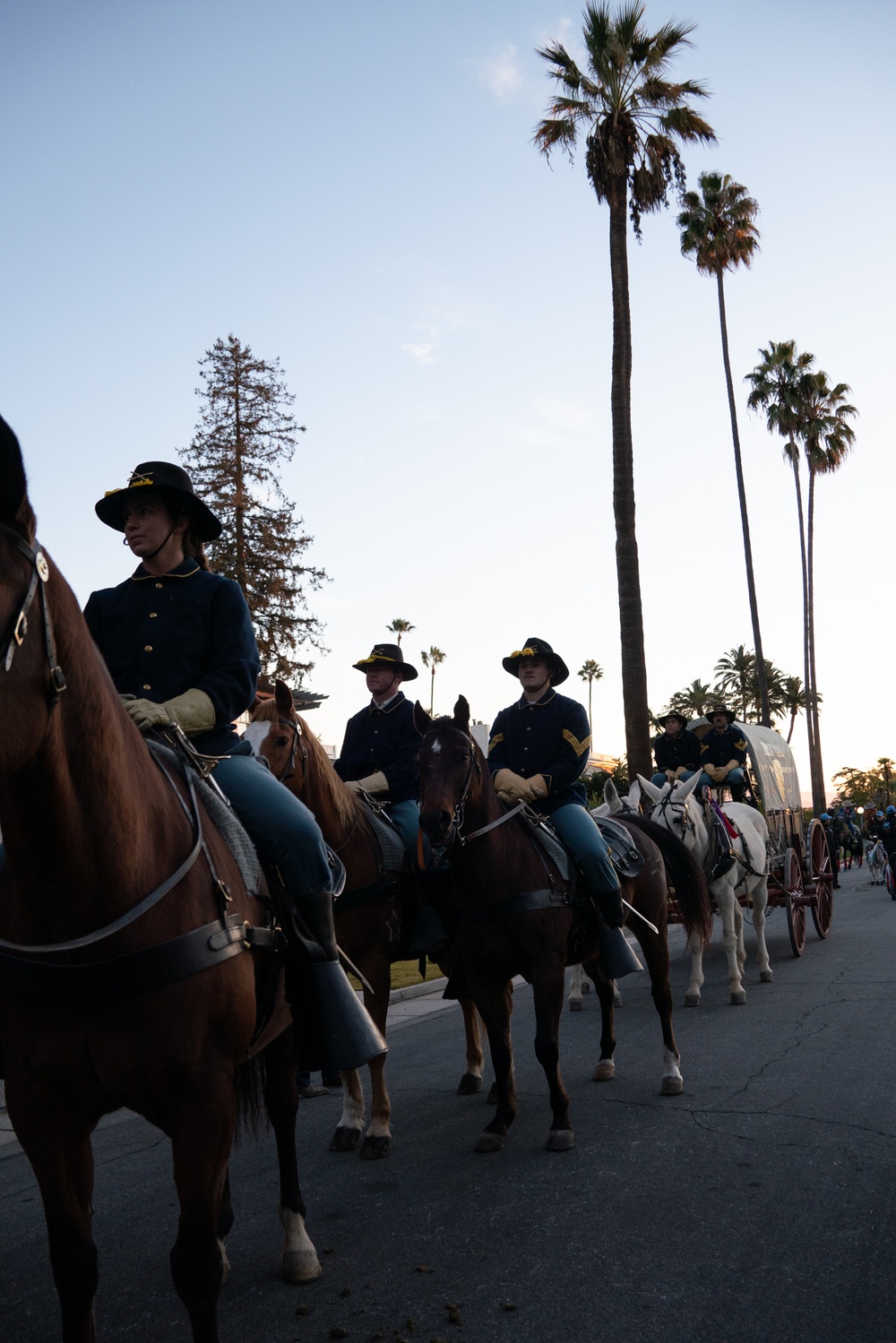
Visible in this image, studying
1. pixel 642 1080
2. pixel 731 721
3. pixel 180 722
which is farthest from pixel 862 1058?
pixel 731 721

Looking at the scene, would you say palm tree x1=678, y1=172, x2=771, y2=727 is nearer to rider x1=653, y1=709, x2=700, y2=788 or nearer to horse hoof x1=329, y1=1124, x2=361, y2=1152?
rider x1=653, y1=709, x2=700, y2=788

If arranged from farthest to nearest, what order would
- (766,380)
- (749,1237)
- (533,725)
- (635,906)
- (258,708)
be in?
1. (766,380)
2. (635,906)
3. (533,725)
4. (258,708)
5. (749,1237)

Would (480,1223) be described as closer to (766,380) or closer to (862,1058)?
(862,1058)

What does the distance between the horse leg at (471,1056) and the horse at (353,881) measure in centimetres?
90

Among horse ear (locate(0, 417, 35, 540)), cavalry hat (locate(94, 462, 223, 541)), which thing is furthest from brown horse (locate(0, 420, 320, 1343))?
cavalry hat (locate(94, 462, 223, 541))

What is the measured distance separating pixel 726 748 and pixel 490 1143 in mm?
9656

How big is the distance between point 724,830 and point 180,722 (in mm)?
8730

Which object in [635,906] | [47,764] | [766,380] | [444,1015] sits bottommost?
[444,1015]

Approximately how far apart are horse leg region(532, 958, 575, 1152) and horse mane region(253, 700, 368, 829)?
4.91ft

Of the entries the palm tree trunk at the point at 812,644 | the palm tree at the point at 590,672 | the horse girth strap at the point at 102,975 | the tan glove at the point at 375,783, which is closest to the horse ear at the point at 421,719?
the tan glove at the point at 375,783

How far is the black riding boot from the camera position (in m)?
3.64

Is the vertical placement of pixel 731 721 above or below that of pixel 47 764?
above

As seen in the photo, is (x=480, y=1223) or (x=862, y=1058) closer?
(x=480, y=1223)

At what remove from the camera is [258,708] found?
591 cm
